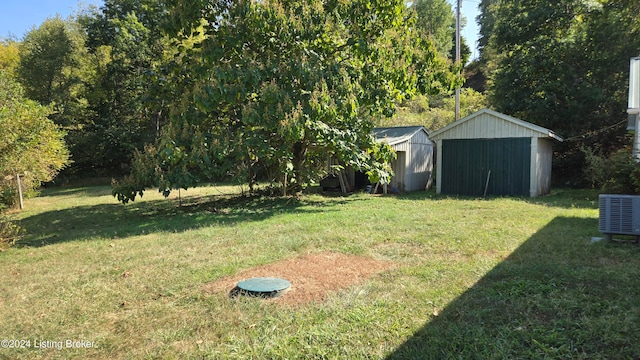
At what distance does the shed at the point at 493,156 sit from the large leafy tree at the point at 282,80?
3.02 metres

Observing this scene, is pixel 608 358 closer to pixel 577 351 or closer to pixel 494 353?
pixel 577 351

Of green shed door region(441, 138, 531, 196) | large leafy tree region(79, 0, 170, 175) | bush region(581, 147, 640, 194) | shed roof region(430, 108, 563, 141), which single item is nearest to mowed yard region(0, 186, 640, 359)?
bush region(581, 147, 640, 194)

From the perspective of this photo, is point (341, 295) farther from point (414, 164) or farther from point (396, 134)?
point (414, 164)

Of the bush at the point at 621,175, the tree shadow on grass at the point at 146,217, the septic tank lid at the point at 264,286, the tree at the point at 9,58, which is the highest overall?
the tree at the point at 9,58

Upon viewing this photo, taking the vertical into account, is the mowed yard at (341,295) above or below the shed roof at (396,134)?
below

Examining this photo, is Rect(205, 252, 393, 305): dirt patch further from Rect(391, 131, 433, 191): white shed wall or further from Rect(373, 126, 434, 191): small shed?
Rect(391, 131, 433, 191): white shed wall

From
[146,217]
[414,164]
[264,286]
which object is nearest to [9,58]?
[146,217]

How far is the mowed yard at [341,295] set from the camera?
2.73m

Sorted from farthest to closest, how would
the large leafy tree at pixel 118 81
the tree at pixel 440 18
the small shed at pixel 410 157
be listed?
the tree at pixel 440 18, the large leafy tree at pixel 118 81, the small shed at pixel 410 157

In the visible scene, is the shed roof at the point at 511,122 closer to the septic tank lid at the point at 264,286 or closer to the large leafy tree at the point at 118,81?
the septic tank lid at the point at 264,286

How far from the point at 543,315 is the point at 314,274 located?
7.52 feet

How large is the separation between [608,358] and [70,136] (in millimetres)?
27286

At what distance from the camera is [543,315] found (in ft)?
10.2

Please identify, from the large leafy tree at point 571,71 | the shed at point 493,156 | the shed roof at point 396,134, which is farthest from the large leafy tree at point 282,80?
the large leafy tree at point 571,71
